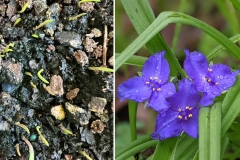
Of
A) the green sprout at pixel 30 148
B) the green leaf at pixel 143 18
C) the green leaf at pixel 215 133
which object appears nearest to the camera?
the green leaf at pixel 215 133

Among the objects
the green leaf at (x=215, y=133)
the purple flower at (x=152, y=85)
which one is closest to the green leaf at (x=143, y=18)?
the purple flower at (x=152, y=85)

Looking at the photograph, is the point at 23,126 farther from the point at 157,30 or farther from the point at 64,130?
the point at 157,30

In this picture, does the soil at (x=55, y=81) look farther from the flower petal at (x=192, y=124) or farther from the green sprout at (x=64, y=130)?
the flower petal at (x=192, y=124)

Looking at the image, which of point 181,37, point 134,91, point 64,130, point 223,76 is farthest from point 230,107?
point 181,37

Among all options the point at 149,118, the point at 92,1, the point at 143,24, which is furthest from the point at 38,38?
the point at 149,118

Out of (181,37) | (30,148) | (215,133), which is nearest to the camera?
(215,133)

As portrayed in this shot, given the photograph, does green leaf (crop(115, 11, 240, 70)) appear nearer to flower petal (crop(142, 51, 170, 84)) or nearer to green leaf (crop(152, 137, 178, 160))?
flower petal (crop(142, 51, 170, 84))
